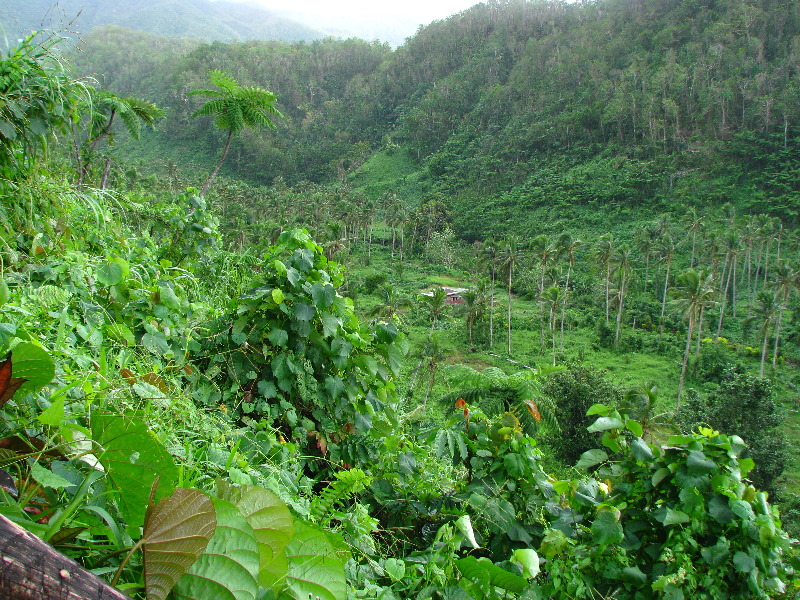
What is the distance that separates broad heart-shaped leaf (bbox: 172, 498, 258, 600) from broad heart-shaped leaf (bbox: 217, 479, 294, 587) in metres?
0.06

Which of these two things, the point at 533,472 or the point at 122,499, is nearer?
the point at 122,499

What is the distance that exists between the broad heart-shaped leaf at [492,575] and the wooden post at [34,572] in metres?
1.07

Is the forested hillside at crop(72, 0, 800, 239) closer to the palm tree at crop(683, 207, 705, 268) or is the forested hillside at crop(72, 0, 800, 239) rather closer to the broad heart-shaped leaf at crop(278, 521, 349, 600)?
the palm tree at crop(683, 207, 705, 268)

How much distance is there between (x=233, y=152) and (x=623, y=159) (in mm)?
60183

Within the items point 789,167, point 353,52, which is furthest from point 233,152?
point 789,167

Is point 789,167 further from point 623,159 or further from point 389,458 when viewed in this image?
point 389,458

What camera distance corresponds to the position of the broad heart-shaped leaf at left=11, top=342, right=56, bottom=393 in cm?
98

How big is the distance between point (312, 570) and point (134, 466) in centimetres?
42

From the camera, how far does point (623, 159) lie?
5584 cm

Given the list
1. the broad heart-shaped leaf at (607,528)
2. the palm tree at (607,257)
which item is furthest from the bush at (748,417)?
the broad heart-shaped leaf at (607,528)

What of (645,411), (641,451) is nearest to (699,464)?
(641,451)

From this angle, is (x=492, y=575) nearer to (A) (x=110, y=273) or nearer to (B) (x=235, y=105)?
(A) (x=110, y=273)

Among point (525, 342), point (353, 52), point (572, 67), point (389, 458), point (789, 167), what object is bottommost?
point (525, 342)

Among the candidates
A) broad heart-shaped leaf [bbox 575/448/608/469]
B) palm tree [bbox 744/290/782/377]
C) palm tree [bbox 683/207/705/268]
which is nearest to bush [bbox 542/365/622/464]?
palm tree [bbox 744/290/782/377]
